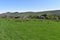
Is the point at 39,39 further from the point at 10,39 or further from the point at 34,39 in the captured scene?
the point at 10,39

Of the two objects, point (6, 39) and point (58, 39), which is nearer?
point (6, 39)

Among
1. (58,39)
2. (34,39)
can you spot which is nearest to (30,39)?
(34,39)

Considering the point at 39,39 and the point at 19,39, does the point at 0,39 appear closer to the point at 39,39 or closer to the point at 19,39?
the point at 19,39

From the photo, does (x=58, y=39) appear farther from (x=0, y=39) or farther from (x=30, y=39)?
(x=0, y=39)

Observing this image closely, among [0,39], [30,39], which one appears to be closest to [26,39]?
[30,39]

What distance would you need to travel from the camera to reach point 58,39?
830 inches

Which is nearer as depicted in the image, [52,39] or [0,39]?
[0,39]

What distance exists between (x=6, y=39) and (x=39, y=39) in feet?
14.4

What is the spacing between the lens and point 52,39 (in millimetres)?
21109

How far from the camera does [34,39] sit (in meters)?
20.5

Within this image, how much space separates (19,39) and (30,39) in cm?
152

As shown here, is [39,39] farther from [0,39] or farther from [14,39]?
[0,39]

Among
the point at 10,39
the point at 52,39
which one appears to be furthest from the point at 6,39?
the point at 52,39

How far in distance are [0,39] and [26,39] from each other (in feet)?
11.2
